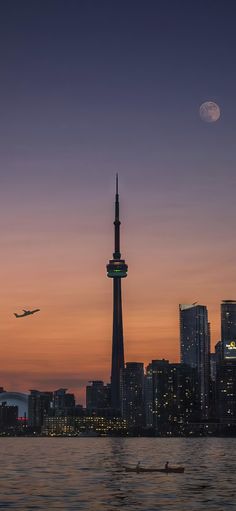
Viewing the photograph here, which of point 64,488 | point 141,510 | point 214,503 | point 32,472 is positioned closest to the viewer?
point 141,510

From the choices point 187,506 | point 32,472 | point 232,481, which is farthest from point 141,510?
point 32,472

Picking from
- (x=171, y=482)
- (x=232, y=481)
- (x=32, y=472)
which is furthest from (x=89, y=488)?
(x=32, y=472)

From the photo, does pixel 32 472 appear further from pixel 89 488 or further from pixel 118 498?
pixel 118 498

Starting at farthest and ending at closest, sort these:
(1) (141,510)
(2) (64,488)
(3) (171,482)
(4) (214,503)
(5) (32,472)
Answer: (5) (32,472) < (3) (171,482) < (2) (64,488) < (4) (214,503) < (1) (141,510)

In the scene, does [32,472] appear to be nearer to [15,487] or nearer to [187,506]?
[15,487]

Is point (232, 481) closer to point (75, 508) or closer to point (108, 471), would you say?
point (108, 471)

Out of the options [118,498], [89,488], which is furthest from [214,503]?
[89,488]

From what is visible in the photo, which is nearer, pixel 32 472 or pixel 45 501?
pixel 45 501

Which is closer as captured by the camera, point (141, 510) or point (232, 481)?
point (141, 510)
